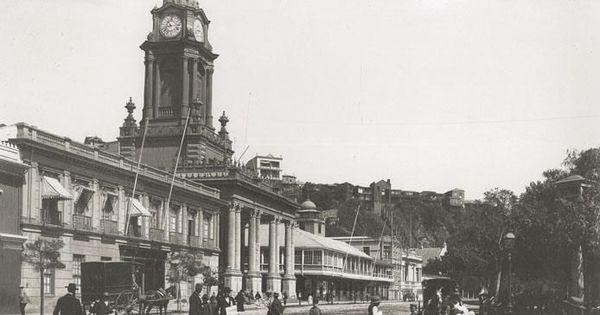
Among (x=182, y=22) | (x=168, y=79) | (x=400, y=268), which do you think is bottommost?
(x=400, y=268)

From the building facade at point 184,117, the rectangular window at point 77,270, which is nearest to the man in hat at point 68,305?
the rectangular window at point 77,270

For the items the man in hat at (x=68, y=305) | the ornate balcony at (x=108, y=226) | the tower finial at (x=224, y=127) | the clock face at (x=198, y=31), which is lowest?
the man in hat at (x=68, y=305)

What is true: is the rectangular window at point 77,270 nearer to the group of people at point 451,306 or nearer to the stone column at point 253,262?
the group of people at point 451,306

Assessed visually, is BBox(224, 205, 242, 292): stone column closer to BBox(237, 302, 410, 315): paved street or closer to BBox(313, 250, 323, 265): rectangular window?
BBox(237, 302, 410, 315): paved street

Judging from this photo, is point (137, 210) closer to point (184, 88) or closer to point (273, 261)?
point (184, 88)

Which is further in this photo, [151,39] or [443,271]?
[443,271]

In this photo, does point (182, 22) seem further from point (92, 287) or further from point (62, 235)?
point (92, 287)

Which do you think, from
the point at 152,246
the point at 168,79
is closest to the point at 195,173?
the point at 168,79
